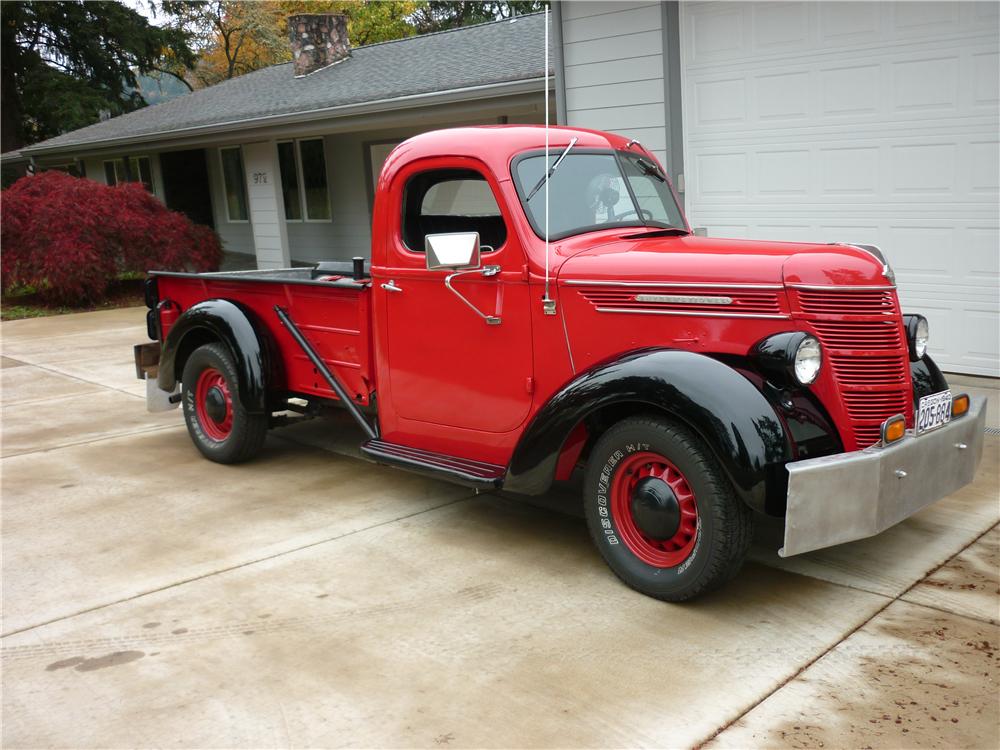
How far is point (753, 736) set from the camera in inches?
108

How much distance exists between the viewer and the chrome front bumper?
3266 millimetres

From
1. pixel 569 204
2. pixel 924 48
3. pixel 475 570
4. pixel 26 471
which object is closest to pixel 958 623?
pixel 475 570

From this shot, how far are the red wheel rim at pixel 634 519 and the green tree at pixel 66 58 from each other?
3024 centimetres

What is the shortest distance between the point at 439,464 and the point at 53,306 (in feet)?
41.9

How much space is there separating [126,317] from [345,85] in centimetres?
512

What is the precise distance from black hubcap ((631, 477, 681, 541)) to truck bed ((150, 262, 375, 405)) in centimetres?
192

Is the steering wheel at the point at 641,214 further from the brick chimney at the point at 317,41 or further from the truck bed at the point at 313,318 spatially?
the brick chimney at the point at 317,41

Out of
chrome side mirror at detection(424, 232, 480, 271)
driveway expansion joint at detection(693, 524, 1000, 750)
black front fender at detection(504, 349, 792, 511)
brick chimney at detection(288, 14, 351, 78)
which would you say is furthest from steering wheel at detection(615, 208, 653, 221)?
brick chimney at detection(288, 14, 351, 78)

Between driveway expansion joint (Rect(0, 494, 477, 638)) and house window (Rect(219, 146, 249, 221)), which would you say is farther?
house window (Rect(219, 146, 249, 221))

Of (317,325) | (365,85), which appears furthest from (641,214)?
(365,85)

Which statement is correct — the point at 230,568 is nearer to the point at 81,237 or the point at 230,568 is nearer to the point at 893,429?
the point at 893,429

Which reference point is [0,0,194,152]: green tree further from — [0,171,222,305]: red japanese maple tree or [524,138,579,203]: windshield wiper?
[524,138,579,203]: windshield wiper

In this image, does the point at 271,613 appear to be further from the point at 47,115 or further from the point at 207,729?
the point at 47,115

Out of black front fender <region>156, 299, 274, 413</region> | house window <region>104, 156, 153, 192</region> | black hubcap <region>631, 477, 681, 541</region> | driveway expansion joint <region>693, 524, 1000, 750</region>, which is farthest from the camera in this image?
house window <region>104, 156, 153, 192</region>
